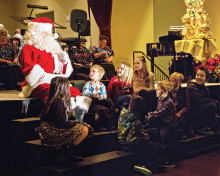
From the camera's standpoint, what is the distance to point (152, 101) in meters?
5.42

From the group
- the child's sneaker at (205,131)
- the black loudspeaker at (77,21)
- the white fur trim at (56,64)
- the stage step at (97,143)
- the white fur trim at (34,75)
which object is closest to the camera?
the stage step at (97,143)

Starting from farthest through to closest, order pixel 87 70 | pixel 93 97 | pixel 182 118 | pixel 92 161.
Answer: pixel 87 70 → pixel 182 118 → pixel 93 97 → pixel 92 161

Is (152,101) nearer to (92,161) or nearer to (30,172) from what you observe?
(92,161)

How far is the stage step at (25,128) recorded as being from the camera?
12.8 feet

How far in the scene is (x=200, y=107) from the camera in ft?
18.6

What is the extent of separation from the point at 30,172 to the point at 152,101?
2.27 m

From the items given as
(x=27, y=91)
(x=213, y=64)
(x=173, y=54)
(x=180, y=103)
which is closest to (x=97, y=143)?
(x=27, y=91)

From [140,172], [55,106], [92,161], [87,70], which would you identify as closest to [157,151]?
[140,172]

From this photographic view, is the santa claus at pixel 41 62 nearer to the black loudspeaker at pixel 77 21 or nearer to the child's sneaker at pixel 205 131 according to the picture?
the black loudspeaker at pixel 77 21

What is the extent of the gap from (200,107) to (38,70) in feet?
8.93

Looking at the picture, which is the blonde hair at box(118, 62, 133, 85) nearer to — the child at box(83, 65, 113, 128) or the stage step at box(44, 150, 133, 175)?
the child at box(83, 65, 113, 128)

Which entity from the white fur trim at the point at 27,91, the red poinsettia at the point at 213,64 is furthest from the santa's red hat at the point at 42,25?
the red poinsettia at the point at 213,64

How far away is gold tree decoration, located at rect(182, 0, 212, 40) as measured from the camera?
25.3 feet

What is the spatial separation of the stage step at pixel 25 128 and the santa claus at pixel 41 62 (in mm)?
377
